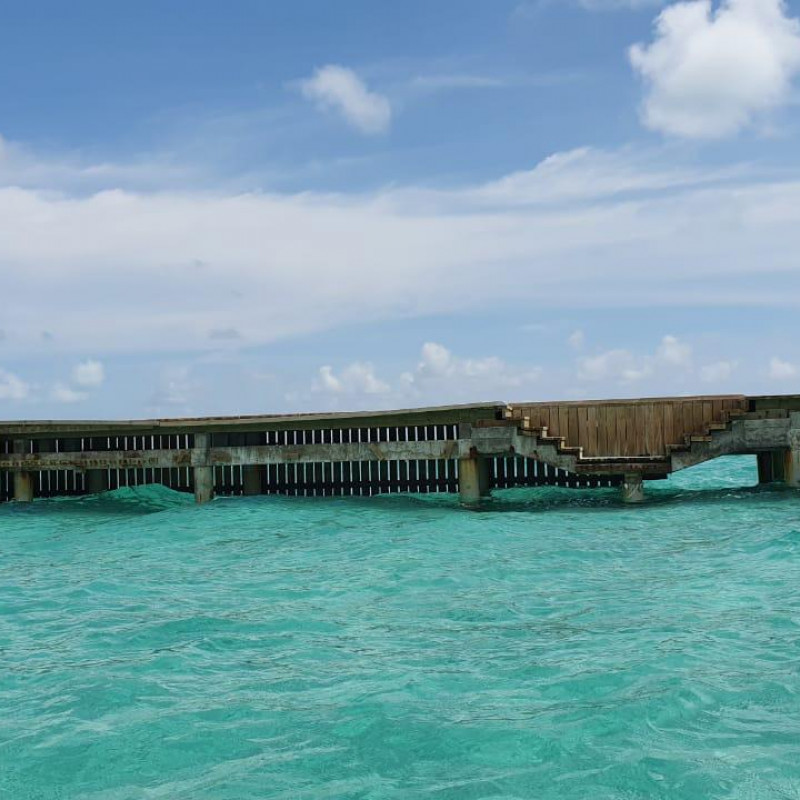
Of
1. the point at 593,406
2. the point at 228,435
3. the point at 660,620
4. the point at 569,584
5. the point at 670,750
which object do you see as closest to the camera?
the point at 670,750

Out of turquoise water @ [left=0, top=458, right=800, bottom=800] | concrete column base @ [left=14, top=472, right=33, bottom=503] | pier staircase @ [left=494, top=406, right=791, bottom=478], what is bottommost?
turquoise water @ [left=0, top=458, right=800, bottom=800]

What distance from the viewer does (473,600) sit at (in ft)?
34.8

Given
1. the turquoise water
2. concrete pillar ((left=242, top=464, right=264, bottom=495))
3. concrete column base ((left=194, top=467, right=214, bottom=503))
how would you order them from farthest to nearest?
concrete pillar ((left=242, top=464, right=264, bottom=495)) < concrete column base ((left=194, top=467, right=214, bottom=503)) < the turquoise water

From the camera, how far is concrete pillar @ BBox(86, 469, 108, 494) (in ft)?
85.3

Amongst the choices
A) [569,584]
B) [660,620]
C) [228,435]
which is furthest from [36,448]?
[660,620]

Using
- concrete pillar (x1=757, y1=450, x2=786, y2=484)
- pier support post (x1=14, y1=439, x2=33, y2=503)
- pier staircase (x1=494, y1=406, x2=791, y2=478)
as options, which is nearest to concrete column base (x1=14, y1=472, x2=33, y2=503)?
pier support post (x1=14, y1=439, x2=33, y2=503)

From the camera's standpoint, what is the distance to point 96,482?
85.5ft

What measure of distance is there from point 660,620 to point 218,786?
5.21 m

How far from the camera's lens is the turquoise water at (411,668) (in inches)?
223

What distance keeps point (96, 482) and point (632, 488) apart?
14900mm

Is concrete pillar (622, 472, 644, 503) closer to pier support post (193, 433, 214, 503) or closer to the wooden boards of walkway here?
the wooden boards of walkway

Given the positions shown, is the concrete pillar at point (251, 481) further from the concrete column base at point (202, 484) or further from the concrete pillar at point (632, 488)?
the concrete pillar at point (632, 488)

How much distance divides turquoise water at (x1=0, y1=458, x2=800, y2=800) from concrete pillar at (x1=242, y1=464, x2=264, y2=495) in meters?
8.08

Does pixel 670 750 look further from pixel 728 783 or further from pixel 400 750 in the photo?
pixel 400 750
